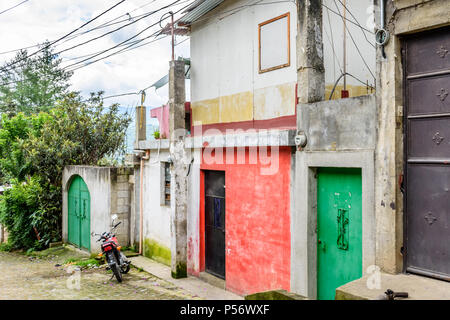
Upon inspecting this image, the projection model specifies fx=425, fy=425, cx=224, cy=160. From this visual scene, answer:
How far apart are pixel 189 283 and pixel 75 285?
2.69 meters

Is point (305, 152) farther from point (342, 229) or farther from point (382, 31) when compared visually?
point (382, 31)

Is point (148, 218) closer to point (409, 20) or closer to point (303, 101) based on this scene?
point (303, 101)

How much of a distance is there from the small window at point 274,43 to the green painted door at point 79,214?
794 centimetres

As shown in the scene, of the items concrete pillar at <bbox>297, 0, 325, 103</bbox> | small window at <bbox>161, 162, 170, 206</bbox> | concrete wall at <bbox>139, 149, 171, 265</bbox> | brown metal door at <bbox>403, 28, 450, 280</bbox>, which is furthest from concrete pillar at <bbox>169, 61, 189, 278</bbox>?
brown metal door at <bbox>403, 28, 450, 280</bbox>

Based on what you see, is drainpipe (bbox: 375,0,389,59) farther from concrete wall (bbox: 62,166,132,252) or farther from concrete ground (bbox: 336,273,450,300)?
concrete wall (bbox: 62,166,132,252)

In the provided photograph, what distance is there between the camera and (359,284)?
512 cm

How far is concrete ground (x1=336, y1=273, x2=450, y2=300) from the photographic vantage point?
181 inches

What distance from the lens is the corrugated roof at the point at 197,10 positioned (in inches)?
389

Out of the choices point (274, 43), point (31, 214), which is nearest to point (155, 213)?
point (31, 214)

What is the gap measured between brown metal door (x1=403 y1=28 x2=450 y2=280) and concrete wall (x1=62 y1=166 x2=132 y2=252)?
30.9 feet

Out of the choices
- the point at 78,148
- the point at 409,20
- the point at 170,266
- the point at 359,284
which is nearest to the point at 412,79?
the point at 409,20

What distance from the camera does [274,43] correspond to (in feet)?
27.9

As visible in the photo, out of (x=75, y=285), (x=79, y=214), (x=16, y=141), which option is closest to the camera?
(x=75, y=285)
